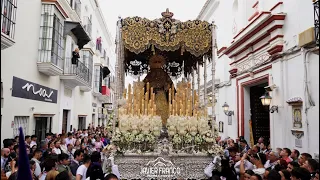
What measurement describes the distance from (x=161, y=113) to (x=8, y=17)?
14.9 feet

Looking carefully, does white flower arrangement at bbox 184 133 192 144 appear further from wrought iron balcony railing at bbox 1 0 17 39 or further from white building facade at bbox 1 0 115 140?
wrought iron balcony railing at bbox 1 0 17 39

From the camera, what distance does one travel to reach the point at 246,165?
4789 millimetres

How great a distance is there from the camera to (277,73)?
8016mm

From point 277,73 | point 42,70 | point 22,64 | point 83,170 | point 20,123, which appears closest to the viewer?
point 83,170

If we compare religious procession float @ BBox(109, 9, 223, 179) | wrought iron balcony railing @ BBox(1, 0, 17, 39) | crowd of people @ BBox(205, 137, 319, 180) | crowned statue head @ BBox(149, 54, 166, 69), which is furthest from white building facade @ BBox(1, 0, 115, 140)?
crowd of people @ BBox(205, 137, 319, 180)

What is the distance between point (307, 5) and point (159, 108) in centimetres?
426

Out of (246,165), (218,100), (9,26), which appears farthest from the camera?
(218,100)

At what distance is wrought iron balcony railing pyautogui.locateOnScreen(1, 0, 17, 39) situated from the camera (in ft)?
22.9

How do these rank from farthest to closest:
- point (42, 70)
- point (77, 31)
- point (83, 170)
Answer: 1. point (77, 31)
2. point (42, 70)
3. point (83, 170)

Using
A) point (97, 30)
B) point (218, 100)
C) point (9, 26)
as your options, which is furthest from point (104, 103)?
point (9, 26)

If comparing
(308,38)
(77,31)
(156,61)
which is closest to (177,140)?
(156,61)

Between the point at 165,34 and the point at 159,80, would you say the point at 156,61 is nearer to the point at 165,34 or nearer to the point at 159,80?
the point at 159,80

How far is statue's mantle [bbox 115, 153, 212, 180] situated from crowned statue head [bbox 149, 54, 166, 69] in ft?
9.59

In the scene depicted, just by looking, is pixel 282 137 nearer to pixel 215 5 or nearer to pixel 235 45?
pixel 235 45
